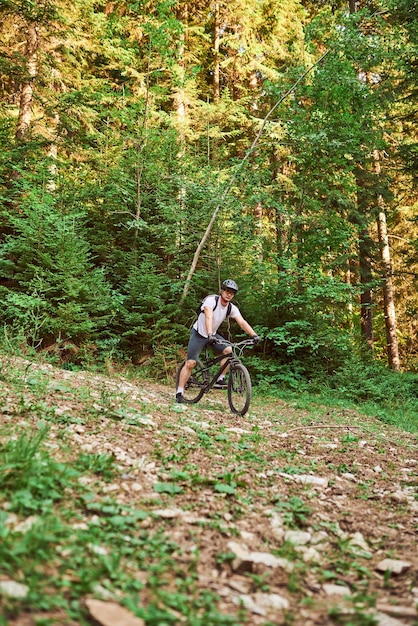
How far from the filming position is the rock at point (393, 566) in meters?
2.78

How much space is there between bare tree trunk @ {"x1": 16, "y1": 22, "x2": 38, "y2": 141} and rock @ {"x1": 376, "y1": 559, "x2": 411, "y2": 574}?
42.9 ft

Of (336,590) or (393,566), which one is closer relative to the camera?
(336,590)

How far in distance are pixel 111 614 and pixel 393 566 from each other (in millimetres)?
1808

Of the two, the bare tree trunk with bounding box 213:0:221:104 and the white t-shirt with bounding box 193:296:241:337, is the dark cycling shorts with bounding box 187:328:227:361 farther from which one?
A: the bare tree trunk with bounding box 213:0:221:104

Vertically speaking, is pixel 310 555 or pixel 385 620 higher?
pixel 385 620

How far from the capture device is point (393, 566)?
2.82 metres

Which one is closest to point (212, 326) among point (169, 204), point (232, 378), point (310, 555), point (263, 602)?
point (232, 378)

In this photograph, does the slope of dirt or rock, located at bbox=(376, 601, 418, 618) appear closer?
rock, located at bbox=(376, 601, 418, 618)

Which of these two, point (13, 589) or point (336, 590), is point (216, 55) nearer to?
point (336, 590)

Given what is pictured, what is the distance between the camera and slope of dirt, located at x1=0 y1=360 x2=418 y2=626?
2.46 meters

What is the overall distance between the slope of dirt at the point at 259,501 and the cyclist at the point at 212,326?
58.0 inches

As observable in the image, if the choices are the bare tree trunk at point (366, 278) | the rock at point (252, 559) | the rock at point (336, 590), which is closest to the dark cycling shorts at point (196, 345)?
the rock at point (252, 559)

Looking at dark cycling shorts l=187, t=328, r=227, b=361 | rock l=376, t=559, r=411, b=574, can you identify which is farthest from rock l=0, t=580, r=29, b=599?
dark cycling shorts l=187, t=328, r=227, b=361

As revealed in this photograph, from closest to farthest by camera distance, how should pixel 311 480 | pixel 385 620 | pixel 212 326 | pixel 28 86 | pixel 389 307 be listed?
pixel 385 620
pixel 311 480
pixel 212 326
pixel 28 86
pixel 389 307
